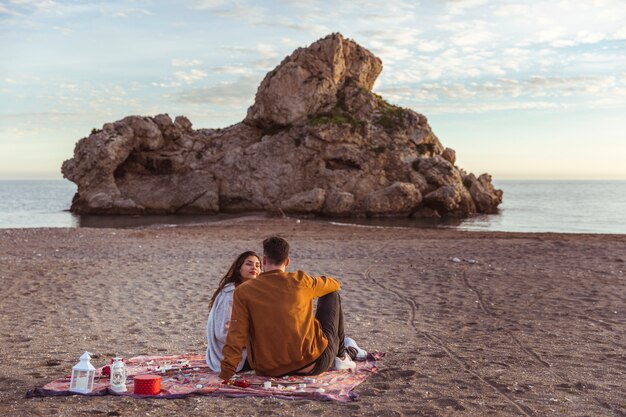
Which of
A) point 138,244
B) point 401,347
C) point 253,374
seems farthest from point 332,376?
point 138,244

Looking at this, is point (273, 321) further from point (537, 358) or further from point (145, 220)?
point (145, 220)

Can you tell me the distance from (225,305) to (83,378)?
160 centimetres

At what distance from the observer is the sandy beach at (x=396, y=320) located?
6.29m

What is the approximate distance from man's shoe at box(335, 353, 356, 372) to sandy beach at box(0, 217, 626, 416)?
0.33 m

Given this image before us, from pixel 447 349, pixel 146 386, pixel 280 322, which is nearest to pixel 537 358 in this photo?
pixel 447 349

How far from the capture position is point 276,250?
641cm

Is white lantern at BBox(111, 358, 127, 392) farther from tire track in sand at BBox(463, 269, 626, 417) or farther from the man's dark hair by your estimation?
tire track in sand at BBox(463, 269, 626, 417)

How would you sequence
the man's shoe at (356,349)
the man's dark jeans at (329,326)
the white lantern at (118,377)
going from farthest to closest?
the man's shoe at (356,349) → the man's dark jeans at (329,326) → the white lantern at (118,377)

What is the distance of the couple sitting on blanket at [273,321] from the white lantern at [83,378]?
4.30 ft

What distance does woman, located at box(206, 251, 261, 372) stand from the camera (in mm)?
6914

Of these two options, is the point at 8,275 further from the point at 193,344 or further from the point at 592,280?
the point at 592,280

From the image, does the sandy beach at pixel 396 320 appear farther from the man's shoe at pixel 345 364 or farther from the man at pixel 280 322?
the man at pixel 280 322

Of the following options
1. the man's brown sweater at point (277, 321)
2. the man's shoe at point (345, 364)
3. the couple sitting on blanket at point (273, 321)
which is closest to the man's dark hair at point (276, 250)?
the couple sitting on blanket at point (273, 321)

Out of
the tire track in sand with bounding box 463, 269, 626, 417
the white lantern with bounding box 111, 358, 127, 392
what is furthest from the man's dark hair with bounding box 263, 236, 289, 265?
the tire track in sand with bounding box 463, 269, 626, 417
